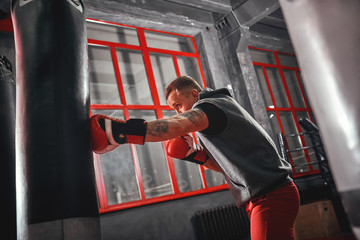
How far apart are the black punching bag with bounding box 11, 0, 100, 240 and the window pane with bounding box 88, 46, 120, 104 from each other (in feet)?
15.1

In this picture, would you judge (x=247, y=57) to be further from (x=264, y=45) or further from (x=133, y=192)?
(x=133, y=192)

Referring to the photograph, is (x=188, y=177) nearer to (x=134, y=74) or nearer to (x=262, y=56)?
(x=134, y=74)

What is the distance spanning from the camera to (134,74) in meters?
7.22

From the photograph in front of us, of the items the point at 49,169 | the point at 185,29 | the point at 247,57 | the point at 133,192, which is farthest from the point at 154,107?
the point at 133,192

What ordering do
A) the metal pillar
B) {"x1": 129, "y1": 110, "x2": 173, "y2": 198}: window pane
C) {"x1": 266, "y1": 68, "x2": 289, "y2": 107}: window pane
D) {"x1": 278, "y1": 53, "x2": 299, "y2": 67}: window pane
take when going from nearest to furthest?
the metal pillar, {"x1": 266, "y1": 68, "x2": 289, "y2": 107}: window pane, {"x1": 278, "y1": 53, "x2": 299, "y2": 67}: window pane, {"x1": 129, "y1": 110, "x2": 173, "y2": 198}: window pane

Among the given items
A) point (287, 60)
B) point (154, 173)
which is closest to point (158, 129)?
point (287, 60)

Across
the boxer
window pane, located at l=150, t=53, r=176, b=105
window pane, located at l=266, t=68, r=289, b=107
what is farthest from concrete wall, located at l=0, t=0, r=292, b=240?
the boxer

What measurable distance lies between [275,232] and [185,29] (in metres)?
4.92

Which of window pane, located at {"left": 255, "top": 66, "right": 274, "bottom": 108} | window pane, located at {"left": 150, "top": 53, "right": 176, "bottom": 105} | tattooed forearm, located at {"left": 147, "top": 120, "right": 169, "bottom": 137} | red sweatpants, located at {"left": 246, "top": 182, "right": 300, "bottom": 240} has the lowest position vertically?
red sweatpants, located at {"left": 246, "top": 182, "right": 300, "bottom": 240}

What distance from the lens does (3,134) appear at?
2064 mm

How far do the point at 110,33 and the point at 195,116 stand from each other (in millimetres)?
4793

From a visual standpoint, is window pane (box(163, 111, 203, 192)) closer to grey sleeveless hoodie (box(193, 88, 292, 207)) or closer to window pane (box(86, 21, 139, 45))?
window pane (box(86, 21, 139, 45))

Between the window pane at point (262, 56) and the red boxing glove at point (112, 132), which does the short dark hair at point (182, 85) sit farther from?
the window pane at point (262, 56)

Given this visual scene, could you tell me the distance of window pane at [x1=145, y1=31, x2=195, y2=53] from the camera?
238 inches
